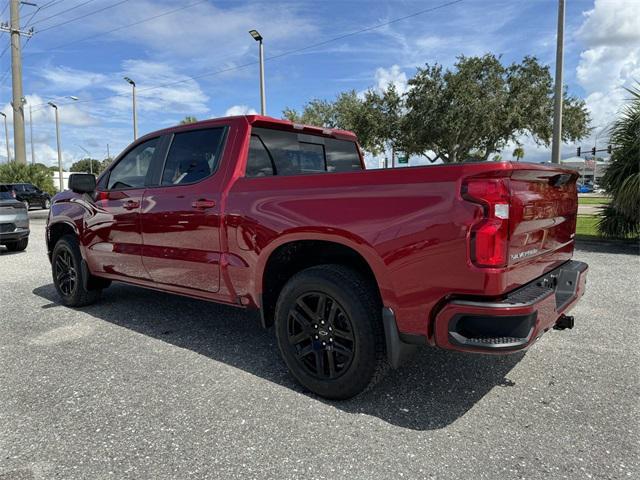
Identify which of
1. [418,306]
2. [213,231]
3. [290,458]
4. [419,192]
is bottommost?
[290,458]

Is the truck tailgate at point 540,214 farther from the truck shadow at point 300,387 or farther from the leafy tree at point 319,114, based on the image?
the leafy tree at point 319,114

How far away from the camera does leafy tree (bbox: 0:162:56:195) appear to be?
115 feet

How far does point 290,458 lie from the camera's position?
2445 millimetres

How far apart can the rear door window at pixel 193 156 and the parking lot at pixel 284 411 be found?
4.83 ft

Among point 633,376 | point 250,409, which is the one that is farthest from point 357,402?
point 633,376

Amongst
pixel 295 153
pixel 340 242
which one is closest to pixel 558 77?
pixel 295 153

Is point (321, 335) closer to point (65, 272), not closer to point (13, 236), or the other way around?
point (65, 272)

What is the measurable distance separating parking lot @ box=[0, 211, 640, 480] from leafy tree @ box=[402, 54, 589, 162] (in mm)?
23097

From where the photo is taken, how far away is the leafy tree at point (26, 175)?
34.9 metres

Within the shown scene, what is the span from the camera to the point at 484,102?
25.5m

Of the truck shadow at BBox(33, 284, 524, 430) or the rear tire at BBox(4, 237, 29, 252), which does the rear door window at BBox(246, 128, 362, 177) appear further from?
the rear tire at BBox(4, 237, 29, 252)

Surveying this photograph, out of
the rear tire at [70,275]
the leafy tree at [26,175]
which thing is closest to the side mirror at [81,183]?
the rear tire at [70,275]

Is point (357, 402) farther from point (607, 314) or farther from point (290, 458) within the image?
point (607, 314)

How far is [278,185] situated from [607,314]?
12.5ft
